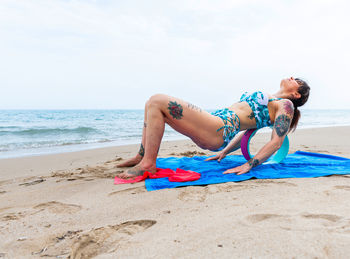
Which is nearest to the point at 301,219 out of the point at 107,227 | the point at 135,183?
the point at 107,227

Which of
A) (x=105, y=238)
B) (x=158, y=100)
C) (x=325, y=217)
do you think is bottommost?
(x=105, y=238)

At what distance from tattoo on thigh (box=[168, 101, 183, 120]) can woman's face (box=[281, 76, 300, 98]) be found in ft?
5.10

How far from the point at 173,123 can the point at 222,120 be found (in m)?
0.60

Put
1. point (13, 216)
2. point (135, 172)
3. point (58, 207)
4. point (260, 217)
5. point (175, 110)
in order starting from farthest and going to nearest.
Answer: point (135, 172) → point (175, 110) → point (58, 207) → point (13, 216) → point (260, 217)

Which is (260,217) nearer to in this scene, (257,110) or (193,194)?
(193,194)

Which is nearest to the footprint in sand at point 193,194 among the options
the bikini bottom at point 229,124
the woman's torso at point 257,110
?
the bikini bottom at point 229,124

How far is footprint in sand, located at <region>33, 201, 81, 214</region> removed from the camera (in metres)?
2.10

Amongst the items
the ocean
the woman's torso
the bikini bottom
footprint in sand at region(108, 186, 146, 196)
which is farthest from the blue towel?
the ocean

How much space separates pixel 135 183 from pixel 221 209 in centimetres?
123

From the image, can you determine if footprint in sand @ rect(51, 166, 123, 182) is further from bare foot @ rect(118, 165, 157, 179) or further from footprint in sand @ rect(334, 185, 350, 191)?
footprint in sand @ rect(334, 185, 350, 191)

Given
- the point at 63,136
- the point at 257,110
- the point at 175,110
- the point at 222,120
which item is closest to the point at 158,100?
the point at 175,110

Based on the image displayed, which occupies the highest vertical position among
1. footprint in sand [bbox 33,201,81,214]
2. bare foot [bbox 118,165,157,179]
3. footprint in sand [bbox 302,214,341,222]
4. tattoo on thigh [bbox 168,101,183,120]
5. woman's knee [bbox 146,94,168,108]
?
woman's knee [bbox 146,94,168,108]

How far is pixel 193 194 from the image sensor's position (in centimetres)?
234

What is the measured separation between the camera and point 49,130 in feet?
34.6
